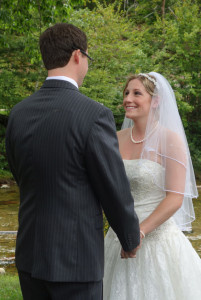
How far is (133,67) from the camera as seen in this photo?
2188 cm

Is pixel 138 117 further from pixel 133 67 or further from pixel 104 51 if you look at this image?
pixel 133 67

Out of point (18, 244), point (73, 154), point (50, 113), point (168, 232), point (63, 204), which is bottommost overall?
point (168, 232)

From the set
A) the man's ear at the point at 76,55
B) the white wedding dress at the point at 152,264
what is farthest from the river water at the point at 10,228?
the man's ear at the point at 76,55

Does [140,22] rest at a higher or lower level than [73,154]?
lower

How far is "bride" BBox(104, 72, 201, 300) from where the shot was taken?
11.0ft

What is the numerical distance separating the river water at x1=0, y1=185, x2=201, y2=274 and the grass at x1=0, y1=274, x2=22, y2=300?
190cm

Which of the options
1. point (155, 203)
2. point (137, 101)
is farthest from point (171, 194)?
point (137, 101)

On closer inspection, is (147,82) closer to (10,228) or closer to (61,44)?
(61,44)

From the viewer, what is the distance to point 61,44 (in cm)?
229

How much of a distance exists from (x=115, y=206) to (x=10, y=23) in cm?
793

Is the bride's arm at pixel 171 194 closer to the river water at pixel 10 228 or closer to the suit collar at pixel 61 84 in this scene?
the suit collar at pixel 61 84

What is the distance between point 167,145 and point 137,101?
41 cm

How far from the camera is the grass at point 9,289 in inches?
221

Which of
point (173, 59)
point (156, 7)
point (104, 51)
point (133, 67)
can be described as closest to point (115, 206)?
point (104, 51)
